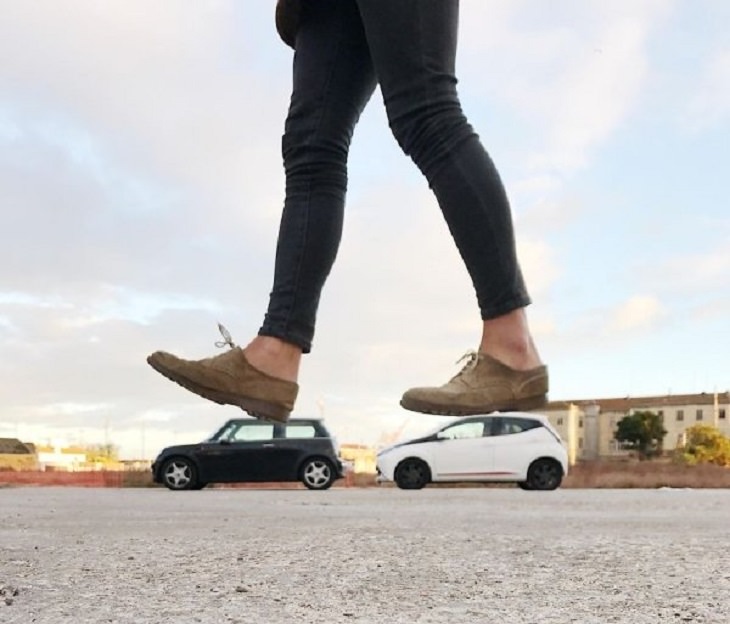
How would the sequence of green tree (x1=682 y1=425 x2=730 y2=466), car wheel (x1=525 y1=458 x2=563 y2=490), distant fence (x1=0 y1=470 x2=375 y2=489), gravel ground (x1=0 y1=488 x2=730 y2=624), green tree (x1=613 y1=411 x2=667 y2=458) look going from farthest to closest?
green tree (x1=613 y1=411 x2=667 y2=458) → green tree (x1=682 y1=425 x2=730 y2=466) → distant fence (x1=0 y1=470 x2=375 y2=489) → car wheel (x1=525 y1=458 x2=563 y2=490) → gravel ground (x1=0 y1=488 x2=730 y2=624)

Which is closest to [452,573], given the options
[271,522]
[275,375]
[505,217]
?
[275,375]

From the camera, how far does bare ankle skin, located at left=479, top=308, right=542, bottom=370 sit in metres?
1.83

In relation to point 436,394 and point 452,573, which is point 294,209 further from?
point 452,573

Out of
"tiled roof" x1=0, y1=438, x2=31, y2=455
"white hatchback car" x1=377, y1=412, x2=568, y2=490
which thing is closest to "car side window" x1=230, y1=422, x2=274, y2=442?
"white hatchback car" x1=377, y1=412, x2=568, y2=490

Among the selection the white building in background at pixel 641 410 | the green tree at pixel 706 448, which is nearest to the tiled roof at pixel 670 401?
the white building in background at pixel 641 410

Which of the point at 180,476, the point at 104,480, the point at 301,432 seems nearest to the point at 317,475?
the point at 301,432

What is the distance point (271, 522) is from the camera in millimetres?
5988

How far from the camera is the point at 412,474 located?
663 inches

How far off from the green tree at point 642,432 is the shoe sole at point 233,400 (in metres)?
70.8

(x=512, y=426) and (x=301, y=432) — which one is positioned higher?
(x=512, y=426)

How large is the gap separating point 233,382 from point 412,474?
49.7ft

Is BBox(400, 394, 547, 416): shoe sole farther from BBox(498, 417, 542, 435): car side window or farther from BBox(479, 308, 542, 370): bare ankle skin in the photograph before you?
BBox(498, 417, 542, 435): car side window

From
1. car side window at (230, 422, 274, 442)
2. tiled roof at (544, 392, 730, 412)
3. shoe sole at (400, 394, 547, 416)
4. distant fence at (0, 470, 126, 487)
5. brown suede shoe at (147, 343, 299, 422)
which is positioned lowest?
distant fence at (0, 470, 126, 487)

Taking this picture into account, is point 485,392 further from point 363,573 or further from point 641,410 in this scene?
point 641,410
